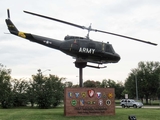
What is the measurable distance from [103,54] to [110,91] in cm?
357

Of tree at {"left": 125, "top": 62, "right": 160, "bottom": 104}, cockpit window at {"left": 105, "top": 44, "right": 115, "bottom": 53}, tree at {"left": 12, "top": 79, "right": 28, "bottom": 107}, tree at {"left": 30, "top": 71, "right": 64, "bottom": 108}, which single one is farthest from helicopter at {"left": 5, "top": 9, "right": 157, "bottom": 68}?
tree at {"left": 125, "top": 62, "right": 160, "bottom": 104}

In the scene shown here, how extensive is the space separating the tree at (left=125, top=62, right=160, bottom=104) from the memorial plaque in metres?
39.9

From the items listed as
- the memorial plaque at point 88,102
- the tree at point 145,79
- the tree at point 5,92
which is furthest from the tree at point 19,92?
the tree at point 145,79

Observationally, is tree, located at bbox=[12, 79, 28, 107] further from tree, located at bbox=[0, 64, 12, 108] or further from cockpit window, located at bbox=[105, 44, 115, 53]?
cockpit window, located at bbox=[105, 44, 115, 53]

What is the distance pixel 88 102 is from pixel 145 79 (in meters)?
42.9

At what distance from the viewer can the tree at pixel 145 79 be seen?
60419 mm

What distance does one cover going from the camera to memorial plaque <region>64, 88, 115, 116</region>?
809 inches

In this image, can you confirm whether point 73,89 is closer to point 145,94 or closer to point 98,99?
point 98,99

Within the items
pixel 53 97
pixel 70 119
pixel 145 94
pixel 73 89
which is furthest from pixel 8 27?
pixel 145 94

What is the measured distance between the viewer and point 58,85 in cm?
4306

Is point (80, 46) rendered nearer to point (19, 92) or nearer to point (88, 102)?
point (88, 102)

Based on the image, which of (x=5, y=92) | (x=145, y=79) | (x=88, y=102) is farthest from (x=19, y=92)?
(x=145, y=79)

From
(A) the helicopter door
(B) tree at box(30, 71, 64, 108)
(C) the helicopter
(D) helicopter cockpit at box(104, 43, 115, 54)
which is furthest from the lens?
(B) tree at box(30, 71, 64, 108)

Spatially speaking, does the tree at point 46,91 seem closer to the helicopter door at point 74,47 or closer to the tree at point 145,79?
the helicopter door at point 74,47
